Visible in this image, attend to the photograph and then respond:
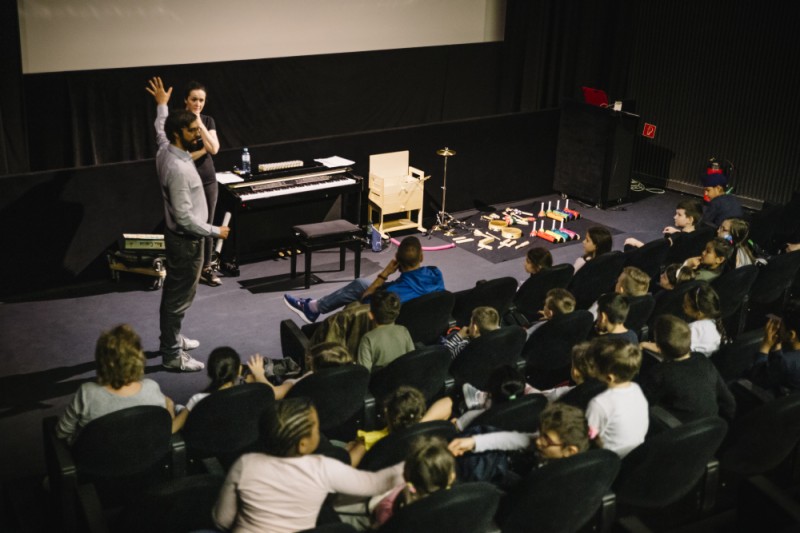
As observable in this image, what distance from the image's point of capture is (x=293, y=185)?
8.34 metres

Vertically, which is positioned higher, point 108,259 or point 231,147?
point 231,147

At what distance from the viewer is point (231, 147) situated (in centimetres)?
884

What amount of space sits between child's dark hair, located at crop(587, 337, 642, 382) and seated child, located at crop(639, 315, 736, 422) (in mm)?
368

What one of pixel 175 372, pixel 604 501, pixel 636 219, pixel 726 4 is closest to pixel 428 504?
pixel 604 501

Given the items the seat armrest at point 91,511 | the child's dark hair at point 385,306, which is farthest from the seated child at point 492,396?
the seat armrest at point 91,511

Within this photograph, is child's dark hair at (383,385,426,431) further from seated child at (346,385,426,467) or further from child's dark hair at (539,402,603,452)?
child's dark hair at (539,402,603,452)

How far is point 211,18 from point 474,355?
4.77 m

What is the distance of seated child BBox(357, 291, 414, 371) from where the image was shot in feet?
16.7

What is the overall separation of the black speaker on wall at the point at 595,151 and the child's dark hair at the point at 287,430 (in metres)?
7.60

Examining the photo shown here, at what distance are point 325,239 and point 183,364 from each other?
1997 millimetres

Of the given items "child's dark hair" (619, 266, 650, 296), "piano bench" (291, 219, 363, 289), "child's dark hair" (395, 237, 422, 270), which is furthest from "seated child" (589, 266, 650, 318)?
"piano bench" (291, 219, 363, 289)

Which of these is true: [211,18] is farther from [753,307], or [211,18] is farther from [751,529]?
[751,529]

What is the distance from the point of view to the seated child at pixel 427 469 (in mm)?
3281

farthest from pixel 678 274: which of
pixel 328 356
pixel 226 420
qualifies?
pixel 226 420
